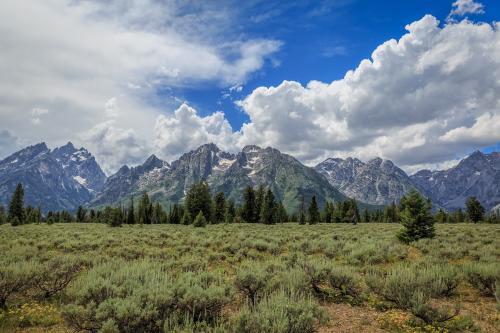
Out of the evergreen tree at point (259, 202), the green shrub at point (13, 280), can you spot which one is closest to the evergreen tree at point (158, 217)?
the evergreen tree at point (259, 202)

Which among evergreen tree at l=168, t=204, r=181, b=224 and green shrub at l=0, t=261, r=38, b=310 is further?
evergreen tree at l=168, t=204, r=181, b=224

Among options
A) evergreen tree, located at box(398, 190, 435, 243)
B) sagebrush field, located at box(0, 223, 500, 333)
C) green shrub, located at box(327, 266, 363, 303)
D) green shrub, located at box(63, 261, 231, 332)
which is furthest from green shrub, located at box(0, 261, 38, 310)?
evergreen tree, located at box(398, 190, 435, 243)

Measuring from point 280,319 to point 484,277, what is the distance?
9.44m

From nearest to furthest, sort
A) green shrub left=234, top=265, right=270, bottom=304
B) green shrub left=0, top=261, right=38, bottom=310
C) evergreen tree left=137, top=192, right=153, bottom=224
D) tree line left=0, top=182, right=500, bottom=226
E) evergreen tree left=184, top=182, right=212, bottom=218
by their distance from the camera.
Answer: green shrub left=0, top=261, right=38, bottom=310
green shrub left=234, top=265, right=270, bottom=304
tree line left=0, top=182, right=500, bottom=226
evergreen tree left=184, top=182, right=212, bottom=218
evergreen tree left=137, top=192, right=153, bottom=224

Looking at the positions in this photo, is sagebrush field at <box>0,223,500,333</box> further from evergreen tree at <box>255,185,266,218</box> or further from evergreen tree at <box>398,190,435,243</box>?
evergreen tree at <box>255,185,266,218</box>

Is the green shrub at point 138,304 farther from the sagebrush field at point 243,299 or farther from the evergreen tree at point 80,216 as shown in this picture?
the evergreen tree at point 80,216

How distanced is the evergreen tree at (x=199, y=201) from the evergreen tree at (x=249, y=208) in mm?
11620

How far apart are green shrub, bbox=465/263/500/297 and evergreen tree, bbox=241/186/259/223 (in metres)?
70.6

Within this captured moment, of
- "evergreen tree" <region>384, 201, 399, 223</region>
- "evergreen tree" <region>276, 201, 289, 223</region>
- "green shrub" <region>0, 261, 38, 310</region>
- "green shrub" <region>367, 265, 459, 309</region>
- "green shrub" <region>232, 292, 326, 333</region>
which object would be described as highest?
"green shrub" <region>0, 261, 38, 310</region>

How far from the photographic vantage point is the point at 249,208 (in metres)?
81.7

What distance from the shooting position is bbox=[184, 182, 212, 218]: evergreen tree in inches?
2840

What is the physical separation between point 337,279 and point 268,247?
9.86 metres

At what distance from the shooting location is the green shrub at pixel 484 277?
1061 cm

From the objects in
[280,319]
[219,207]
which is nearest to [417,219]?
[280,319]
